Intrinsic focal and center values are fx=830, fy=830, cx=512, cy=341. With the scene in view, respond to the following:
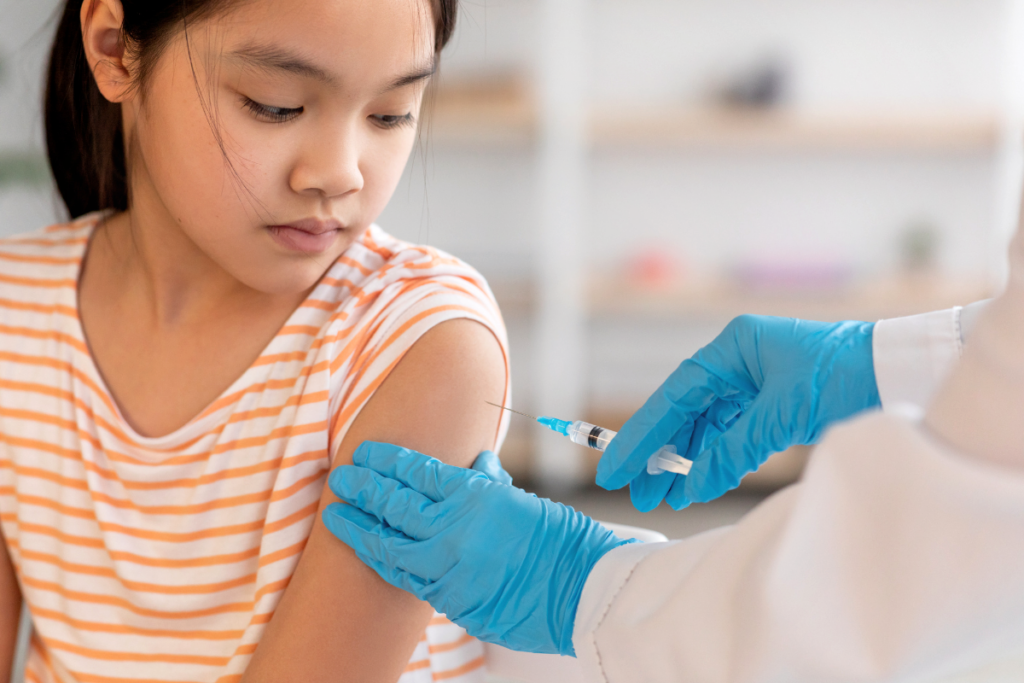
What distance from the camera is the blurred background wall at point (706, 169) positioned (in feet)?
10.5

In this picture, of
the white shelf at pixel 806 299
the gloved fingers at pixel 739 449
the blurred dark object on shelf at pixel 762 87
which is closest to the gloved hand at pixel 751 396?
the gloved fingers at pixel 739 449

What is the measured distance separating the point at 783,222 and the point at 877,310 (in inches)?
21.3

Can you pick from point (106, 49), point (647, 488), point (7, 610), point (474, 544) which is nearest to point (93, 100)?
point (106, 49)

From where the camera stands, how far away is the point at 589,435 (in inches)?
40.9

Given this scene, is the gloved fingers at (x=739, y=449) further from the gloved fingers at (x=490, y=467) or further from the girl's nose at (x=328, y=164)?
the girl's nose at (x=328, y=164)

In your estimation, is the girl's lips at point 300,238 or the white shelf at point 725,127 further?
the white shelf at point 725,127

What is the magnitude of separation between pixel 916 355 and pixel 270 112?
2.44ft

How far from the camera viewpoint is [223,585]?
3.12ft

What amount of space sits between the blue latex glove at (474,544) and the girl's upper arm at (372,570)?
0.03 metres

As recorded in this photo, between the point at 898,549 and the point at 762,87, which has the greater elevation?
the point at 762,87

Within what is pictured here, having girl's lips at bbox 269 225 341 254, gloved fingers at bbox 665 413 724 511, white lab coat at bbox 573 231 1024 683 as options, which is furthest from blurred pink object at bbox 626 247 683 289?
white lab coat at bbox 573 231 1024 683

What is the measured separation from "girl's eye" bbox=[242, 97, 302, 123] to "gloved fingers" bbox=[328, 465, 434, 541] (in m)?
0.37

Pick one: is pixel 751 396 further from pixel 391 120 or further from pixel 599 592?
pixel 391 120

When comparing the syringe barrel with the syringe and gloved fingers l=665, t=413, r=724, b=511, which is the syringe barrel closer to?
the syringe
